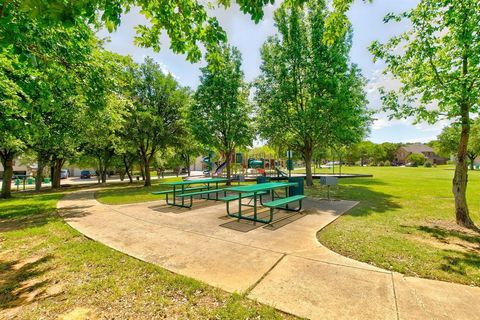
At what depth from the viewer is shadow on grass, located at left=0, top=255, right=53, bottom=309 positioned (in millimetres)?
3119

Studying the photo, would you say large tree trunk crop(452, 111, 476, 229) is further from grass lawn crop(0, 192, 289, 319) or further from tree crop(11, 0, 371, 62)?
grass lawn crop(0, 192, 289, 319)

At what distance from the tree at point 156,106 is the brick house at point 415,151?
96.1 metres

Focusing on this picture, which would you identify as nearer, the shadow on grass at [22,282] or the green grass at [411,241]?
the shadow on grass at [22,282]

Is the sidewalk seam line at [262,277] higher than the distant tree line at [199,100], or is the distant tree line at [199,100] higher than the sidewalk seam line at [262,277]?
the distant tree line at [199,100]

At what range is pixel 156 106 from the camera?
66.9 feet

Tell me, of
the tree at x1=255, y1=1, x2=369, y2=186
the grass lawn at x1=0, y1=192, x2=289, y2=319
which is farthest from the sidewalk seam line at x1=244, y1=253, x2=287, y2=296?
the tree at x1=255, y1=1, x2=369, y2=186

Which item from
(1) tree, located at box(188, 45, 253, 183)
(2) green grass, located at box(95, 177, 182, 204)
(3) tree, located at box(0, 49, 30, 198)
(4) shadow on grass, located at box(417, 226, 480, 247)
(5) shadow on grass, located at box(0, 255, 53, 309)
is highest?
(1) tree, located at box(188, 45, 253, 183)

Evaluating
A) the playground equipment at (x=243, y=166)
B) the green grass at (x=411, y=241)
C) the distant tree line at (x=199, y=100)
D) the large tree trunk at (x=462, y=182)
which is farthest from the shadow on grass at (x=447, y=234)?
the playground equipment at (x=243, y=166)

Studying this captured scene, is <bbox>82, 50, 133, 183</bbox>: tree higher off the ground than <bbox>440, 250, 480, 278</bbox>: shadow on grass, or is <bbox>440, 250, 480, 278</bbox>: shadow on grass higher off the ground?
<bbox>82, 50, 133, 183</bbox>: tree

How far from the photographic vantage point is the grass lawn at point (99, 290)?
2.74 m

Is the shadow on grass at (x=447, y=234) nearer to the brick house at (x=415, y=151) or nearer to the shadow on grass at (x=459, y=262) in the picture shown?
the shadow on grass at (x=459, y=262)

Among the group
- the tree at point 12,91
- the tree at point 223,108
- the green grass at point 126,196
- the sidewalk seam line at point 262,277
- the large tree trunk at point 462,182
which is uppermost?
the tree at point 223,108

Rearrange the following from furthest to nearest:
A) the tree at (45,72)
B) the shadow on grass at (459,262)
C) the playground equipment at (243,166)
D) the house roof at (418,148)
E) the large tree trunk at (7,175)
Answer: the house roof at (418,148), the playground equipment at (243,166), the large tree trunk at (7,175), the tree at (45,72), the shadow on grass at (459,262)

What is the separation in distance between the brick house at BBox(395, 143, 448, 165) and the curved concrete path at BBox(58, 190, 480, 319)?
102755 mm
